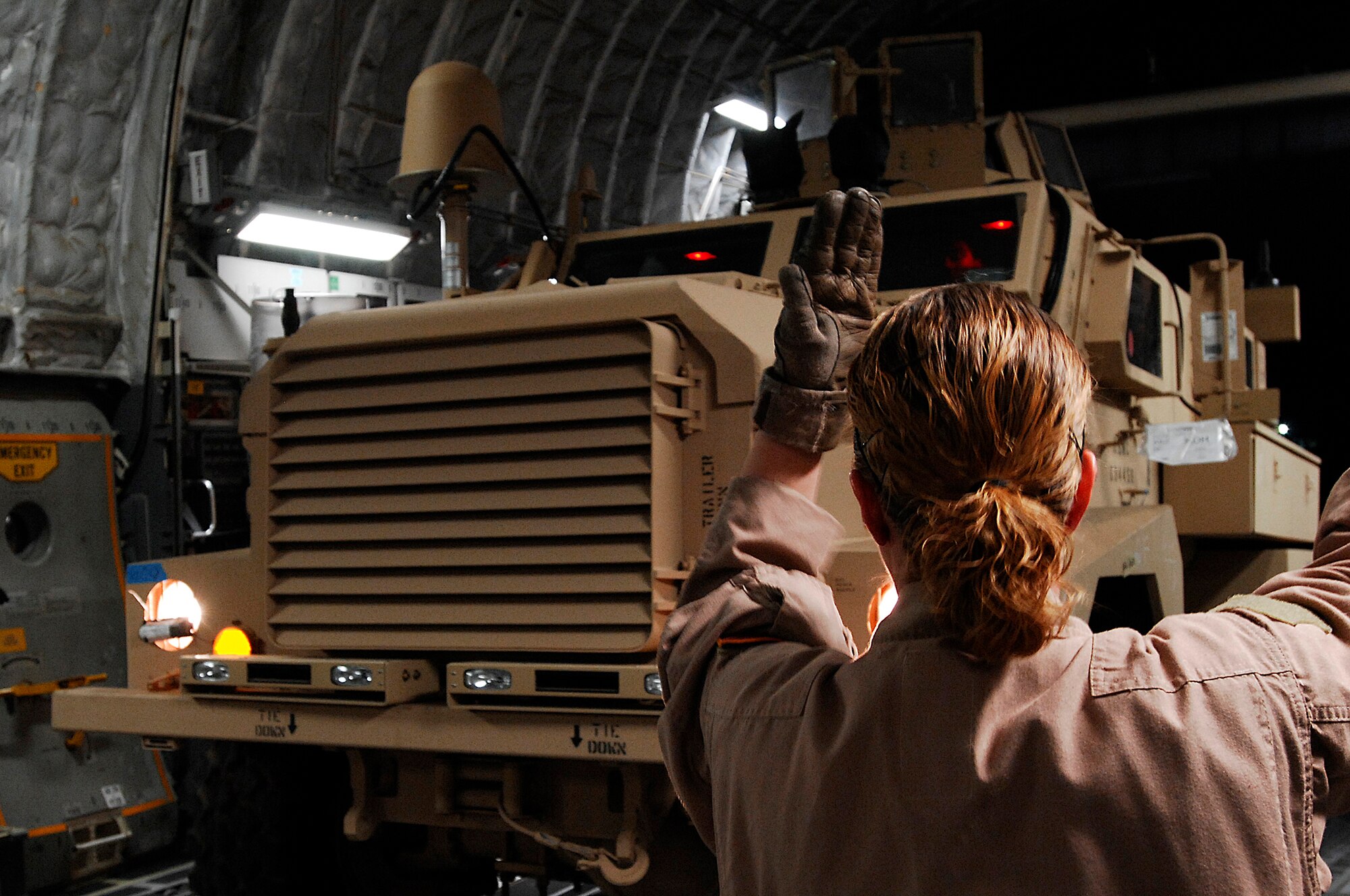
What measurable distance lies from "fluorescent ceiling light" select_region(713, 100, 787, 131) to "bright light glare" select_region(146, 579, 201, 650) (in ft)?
27.0

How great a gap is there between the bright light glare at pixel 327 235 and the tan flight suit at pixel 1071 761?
640cm

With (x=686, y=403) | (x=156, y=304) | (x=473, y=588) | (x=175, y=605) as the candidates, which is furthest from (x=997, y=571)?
(x=156, y=304)

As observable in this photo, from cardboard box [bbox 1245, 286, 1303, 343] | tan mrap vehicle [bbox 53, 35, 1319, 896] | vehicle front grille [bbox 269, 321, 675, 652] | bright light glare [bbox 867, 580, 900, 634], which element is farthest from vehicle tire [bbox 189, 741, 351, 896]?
cardboard box [bbox 1245, 286, 1303, 343]

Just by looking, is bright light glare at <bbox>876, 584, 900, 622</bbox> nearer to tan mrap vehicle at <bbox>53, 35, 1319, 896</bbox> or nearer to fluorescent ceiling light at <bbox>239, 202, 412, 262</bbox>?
tan mrap vehicle at <bbox>53, 35, 1319, 896</bbox>

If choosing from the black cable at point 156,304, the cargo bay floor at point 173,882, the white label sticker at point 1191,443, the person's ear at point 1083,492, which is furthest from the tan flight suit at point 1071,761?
the black cable at point 156,304

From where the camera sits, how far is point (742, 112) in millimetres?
11688

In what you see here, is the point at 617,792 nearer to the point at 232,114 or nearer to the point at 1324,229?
the point at 232,114

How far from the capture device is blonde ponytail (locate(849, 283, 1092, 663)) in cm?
108

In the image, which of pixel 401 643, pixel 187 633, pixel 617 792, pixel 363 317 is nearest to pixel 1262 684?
pixel 617 792

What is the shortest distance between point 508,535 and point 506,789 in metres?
0.62

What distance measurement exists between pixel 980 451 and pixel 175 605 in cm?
323

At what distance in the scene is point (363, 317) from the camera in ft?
11.8

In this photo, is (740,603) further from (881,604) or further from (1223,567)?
(1223,567)

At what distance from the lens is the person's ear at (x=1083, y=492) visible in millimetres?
1246
